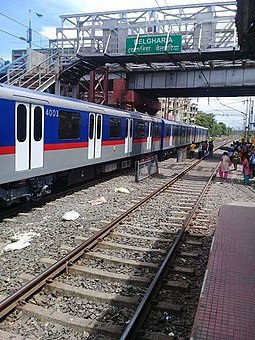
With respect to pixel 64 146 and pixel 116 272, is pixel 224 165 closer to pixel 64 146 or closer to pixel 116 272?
pixel 64 146

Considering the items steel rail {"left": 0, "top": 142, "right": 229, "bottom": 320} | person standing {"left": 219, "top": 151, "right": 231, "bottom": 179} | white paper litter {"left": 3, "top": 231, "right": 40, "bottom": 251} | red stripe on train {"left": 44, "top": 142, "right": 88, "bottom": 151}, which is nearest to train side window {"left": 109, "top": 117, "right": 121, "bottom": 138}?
red stripe on train {"left": 44, "top": 142, "right": 88, "bottom": 151}

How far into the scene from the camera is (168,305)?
485 cm

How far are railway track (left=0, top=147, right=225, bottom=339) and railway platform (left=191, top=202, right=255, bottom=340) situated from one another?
607mm

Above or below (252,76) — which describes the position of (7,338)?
below

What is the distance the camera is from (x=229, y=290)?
464cm

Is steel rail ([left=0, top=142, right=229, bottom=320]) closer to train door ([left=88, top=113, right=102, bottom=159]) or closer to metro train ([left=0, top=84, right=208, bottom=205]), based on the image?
metro train ([left=0, top=84, right=208, bottom=205])

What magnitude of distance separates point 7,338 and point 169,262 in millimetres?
3038

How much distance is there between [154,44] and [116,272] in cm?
1549

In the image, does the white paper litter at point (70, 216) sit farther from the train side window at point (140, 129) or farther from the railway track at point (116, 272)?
the train side window at point (140, 129)

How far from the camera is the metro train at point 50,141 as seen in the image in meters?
8.40

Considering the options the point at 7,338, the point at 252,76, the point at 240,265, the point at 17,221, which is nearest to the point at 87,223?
the point at 17,221

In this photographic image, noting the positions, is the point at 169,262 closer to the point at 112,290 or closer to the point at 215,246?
the point at 215,246

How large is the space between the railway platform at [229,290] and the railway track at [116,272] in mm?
607

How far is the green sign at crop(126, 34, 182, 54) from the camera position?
18.6m
